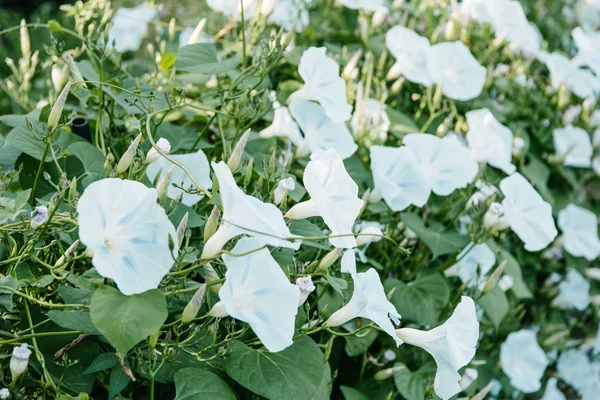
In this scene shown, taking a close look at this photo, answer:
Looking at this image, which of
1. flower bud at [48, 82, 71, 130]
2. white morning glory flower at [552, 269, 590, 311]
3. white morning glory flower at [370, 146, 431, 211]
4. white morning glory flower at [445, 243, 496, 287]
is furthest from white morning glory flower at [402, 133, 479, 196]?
white morning glory flower at [552, 269, 590, 311]

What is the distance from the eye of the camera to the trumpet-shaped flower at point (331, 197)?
123cm

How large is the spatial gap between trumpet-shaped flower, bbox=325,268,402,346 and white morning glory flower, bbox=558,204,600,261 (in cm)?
160

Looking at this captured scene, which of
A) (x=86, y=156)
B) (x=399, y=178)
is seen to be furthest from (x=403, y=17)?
(x=86, y=156)

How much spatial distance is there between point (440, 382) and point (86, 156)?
0.83 m

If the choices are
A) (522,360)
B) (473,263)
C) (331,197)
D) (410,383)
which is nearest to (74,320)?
(331,197)

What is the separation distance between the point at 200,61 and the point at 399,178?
562 millimetres

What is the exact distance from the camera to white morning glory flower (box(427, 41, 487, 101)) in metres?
2.27

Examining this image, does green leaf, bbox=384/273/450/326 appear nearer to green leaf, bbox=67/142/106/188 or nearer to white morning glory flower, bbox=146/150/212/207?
white morning glory flower, bbox=146/150/212/207

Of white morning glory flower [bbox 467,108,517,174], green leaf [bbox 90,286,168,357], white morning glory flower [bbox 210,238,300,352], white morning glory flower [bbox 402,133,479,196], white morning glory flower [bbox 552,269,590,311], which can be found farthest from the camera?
white morning glory flower [bbox 552,269,590,311]

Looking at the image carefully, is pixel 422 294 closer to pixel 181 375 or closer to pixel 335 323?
pixel 335 323

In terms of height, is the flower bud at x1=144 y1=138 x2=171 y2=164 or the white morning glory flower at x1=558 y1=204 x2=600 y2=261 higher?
the flower bud at x1=144 y1=138 x2=171 y2=164

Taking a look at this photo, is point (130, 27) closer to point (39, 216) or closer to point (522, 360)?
point (39, 216)

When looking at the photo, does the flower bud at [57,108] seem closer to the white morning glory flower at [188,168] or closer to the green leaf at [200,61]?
the white morning glory flower at [188,168]

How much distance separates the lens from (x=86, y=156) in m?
1.42
